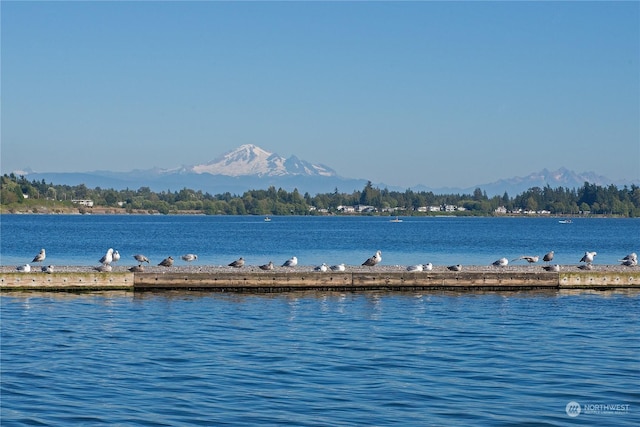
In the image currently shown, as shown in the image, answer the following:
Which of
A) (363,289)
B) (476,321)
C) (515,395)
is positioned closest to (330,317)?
(476,321)

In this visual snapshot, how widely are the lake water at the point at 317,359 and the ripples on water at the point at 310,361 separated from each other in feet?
0.22

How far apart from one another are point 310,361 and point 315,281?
19.1m

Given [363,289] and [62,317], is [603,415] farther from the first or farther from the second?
[363,289]

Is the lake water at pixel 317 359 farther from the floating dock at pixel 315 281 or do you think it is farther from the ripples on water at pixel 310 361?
the floating dock at pixel 315 281

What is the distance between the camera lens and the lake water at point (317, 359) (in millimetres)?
21844

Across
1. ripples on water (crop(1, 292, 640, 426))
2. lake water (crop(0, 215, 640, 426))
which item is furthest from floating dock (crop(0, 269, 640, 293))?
ripples on water (crop(1, 292, 640, 426))

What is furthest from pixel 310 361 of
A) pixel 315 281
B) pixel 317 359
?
pixel 315 281

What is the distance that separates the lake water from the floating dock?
1282 mm

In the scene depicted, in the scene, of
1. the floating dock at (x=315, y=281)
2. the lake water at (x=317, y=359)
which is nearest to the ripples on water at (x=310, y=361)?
the lake water at (x=317, y=359)

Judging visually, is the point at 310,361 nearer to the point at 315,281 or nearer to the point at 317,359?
the point at 317,359

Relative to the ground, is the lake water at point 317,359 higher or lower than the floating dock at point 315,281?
lower

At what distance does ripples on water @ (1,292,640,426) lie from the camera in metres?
21.8

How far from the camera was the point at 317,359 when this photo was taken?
Result: 28016 millimetres

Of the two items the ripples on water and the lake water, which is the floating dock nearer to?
the lake water
